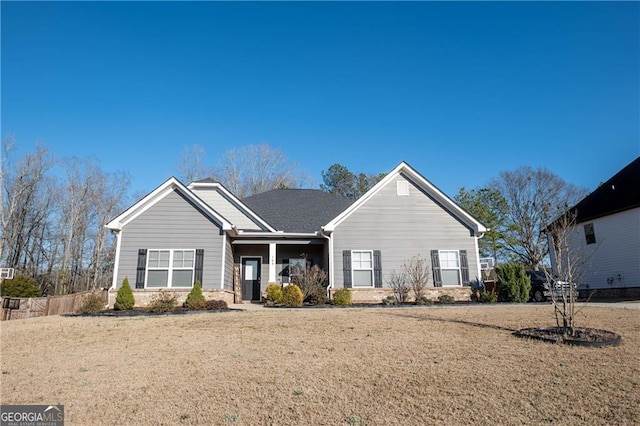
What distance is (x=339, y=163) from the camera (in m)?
39.1

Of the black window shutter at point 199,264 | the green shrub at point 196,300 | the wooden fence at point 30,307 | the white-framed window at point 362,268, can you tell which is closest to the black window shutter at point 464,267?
the white-framed window at point 362,268

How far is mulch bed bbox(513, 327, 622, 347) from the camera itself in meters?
6.01

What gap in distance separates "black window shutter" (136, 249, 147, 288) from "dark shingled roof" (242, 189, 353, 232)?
577cm

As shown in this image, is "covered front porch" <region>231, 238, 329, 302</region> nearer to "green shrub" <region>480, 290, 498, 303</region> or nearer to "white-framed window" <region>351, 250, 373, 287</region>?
"white-framed window" <region>351, 250, 373, 287</region>

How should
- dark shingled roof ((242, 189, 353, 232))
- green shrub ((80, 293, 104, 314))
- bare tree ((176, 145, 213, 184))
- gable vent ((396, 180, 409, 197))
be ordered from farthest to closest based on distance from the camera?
bare tree ((176, 145, 213, 184))
dark shingled roof ((242, 189, 353, 232))
gable vent ((396, 180, 409, 197))
green shrub ((80, 293, 104, 314))

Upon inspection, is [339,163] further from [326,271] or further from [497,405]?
[497,405]

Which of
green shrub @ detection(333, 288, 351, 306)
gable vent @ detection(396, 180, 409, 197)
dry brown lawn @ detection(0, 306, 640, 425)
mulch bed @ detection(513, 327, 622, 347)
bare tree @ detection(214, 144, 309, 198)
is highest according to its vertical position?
bare tree @ detection(214, 144, 309, 198)

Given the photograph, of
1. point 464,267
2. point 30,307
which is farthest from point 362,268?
point 30,307

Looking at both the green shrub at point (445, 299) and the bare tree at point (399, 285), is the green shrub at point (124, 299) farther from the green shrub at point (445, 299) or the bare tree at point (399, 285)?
the green shrub at point (445, 299)

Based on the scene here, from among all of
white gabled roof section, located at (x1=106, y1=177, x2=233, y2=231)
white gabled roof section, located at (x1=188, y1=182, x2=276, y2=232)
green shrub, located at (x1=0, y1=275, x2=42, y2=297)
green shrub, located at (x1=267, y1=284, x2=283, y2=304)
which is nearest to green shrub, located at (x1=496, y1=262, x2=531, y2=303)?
green shrub, located at (x1=267, y1=284, x2=283, y2=304)

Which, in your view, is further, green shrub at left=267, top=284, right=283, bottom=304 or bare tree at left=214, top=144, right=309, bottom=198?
bare tree at left=214, top=144, right=309, bottom=198

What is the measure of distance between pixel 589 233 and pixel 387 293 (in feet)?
44.2

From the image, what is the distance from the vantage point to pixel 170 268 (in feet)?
47.3

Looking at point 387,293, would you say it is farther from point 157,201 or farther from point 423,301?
point 157,201
